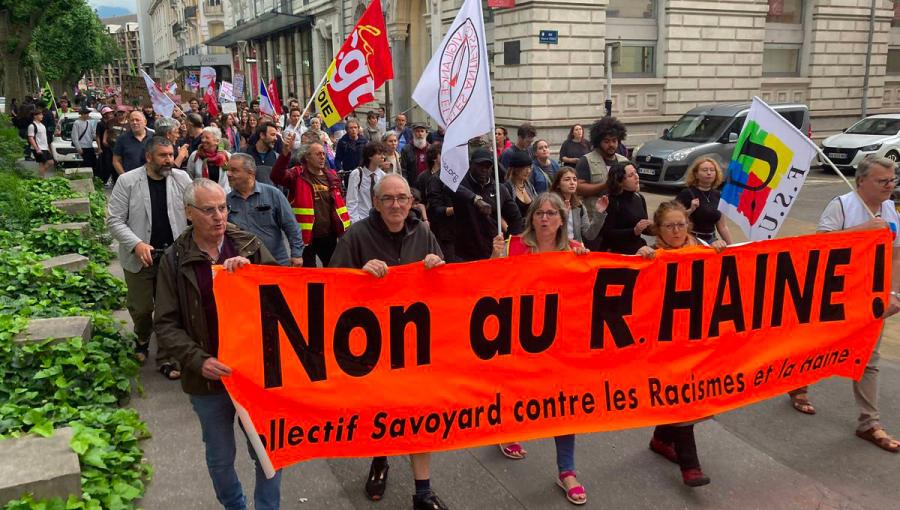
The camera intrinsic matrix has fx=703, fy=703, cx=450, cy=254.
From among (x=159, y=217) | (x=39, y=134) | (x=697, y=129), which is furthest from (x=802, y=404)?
(x=39, y=134)

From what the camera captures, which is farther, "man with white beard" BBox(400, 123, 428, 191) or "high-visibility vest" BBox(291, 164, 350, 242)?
"man with white beard" BBox(400, 123, 428, 191)

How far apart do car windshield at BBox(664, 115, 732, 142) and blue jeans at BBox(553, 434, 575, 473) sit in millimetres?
14809

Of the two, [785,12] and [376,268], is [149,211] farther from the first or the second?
[785,12]

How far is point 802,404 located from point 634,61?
63.1ft

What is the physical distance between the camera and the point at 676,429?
13.1ft

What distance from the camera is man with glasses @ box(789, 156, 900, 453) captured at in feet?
14.5

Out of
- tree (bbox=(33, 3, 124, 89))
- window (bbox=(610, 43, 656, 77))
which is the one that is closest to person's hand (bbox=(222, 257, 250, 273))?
window (bbox=(610, 43, 656, 77))

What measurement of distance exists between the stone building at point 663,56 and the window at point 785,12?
0.04m

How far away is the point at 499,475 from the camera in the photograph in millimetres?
4195

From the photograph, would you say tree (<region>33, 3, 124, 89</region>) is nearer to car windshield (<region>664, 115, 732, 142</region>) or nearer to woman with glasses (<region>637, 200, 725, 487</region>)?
car windshield (<region>664, 115, 732, 142</region>)

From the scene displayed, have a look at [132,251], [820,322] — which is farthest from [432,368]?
[132,251]

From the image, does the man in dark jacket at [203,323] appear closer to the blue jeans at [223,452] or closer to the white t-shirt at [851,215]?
the blue jeans at [223,452]

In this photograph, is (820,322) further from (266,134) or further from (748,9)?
(748,9)

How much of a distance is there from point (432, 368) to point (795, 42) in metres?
26.0
